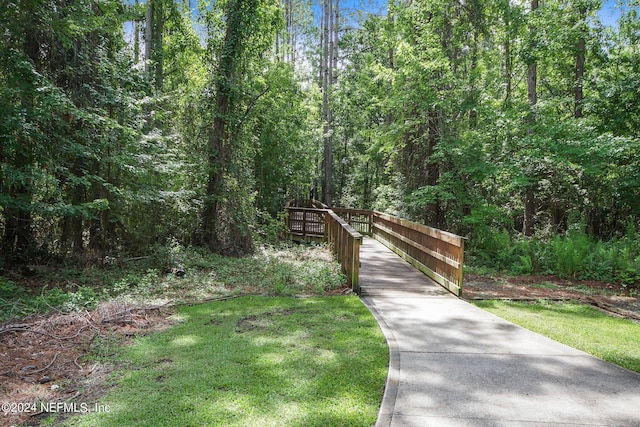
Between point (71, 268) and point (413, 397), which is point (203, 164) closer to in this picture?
point (71, 268)

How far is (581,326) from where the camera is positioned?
15.3 feet

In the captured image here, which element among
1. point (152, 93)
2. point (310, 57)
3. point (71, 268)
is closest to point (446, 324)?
point (71, 268)

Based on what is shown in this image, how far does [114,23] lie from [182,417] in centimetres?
721

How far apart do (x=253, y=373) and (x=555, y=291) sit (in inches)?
239

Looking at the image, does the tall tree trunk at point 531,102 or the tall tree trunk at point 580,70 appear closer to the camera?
the tall tree trunk at point 531,102

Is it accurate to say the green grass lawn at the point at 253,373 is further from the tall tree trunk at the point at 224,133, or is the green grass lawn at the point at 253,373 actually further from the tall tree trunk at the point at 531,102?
the tall tree trunk at the point at 531,102

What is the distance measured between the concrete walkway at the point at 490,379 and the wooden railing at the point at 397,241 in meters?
1.25

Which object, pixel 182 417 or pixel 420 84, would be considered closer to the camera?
pixel 182 417

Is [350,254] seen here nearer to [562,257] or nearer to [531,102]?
[562,257]

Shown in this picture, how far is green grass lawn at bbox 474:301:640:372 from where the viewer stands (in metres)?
3.79

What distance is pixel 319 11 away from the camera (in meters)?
27.2

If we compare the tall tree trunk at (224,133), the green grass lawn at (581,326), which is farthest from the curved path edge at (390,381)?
the tall tree trunk at (224,133)

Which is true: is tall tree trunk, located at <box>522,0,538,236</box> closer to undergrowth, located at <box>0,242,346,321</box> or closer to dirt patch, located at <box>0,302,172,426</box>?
undergrowth, located at <box>0,242,346,321</box>

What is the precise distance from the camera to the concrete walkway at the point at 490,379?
2590 mm
